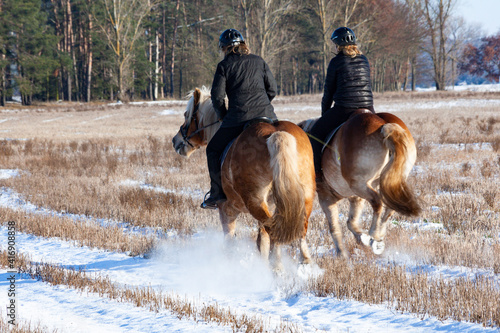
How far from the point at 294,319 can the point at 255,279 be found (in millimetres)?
1128

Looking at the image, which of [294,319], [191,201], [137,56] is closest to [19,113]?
[137,56]

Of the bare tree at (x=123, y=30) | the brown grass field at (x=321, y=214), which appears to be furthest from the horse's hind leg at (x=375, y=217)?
the bare tree at (x=123, y=30)

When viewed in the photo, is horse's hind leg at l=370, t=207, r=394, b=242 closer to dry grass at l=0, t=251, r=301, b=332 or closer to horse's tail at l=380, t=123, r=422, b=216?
horse's tail at l=380, t=123, r=422, b=216

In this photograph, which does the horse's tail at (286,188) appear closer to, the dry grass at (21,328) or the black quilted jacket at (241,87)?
the black quilted jacket at (241,87)

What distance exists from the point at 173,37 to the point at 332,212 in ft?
174

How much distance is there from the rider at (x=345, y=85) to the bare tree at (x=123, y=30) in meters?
42.8

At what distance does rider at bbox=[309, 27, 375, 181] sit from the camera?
5.56 metres

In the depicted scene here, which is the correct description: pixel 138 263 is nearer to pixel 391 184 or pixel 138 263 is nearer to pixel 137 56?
pixel 391 184

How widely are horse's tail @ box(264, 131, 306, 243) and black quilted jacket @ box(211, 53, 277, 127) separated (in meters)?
0.85

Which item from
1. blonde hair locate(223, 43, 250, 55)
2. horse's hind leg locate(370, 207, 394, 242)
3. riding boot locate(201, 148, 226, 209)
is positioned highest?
blonde hair locate(223, 43, 250, 55)

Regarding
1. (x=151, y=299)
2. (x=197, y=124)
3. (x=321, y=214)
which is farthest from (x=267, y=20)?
(x=151, y=299)

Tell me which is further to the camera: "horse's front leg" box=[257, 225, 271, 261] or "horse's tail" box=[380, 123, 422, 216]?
"horse's front leg" box=[257, 225, 271, 261]

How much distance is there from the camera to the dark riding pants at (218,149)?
5090 millimetres

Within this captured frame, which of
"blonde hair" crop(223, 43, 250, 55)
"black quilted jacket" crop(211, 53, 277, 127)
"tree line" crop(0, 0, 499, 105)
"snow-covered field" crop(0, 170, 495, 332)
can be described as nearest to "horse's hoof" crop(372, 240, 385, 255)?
"snow-covered field" crop(0, 170, 495, 332)
